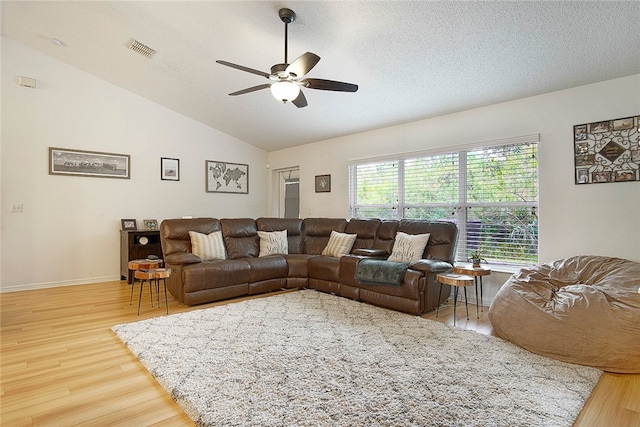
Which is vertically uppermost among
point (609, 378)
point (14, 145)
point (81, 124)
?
point (81, 124)

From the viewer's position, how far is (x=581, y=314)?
2449mm

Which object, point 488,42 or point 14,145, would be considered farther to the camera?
point 14,145

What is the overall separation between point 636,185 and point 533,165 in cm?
92

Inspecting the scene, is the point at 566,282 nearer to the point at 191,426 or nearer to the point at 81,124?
the point at 191,426

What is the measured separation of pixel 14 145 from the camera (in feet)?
15.2

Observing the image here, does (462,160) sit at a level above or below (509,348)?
above

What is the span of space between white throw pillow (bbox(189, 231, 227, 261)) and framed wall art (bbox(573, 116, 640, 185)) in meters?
4.21

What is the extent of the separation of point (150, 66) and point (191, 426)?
4503 mm

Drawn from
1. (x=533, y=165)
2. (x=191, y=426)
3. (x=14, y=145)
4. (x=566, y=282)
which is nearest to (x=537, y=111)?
(x=533, y=165)

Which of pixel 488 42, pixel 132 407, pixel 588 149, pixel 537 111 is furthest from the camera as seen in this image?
pixel 537 111

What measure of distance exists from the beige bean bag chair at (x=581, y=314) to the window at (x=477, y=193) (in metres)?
0.84

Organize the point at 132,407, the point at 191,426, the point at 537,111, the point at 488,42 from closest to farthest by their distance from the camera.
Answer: the point at 191,426
the point at 132,407
the point at 488,42
the point at 537,111

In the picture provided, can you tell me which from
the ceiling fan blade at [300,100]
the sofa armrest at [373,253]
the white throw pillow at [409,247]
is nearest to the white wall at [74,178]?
the sofa armrest at [373,253]

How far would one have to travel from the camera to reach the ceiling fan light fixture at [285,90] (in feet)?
9.53
